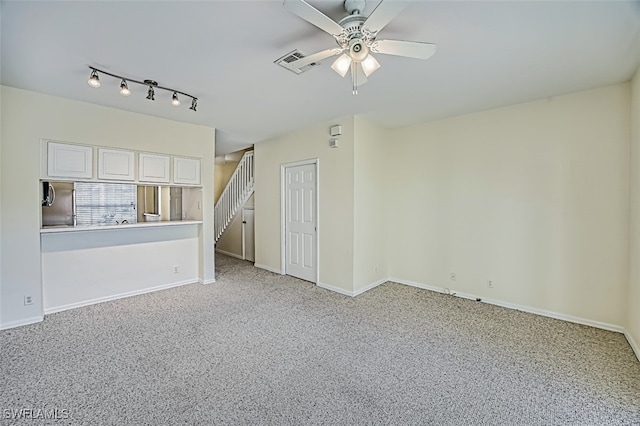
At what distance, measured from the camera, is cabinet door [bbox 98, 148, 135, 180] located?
12.1ft

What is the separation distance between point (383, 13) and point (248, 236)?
5.68 m

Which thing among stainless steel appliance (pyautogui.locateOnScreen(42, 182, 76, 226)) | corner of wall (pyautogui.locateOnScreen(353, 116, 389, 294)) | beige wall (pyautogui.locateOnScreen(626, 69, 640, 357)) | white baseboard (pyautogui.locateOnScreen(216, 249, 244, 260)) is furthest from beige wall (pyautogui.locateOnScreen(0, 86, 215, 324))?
beige wall (pyautogui.locateOnScreen(626, 69, 640, 357))

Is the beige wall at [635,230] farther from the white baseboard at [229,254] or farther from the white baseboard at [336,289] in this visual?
the white baseboard at [229,254]

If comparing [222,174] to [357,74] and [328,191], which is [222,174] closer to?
[328,191]

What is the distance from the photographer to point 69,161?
3436 millimetres

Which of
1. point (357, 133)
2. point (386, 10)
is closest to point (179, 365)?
point (386, 10)

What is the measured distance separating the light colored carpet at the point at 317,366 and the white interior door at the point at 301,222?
1.27 m

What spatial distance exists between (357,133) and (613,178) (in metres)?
2.95

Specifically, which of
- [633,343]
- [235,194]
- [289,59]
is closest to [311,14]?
[289,59]

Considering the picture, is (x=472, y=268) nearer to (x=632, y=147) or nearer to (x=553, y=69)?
(x=632, y=147)

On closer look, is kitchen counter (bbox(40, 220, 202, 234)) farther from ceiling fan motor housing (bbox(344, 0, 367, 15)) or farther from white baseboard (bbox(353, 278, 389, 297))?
ceiling fan motor housing (bbox(344, 0, 367, 15))

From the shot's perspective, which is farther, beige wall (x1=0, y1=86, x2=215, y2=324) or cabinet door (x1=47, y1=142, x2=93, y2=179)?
cabinet door (x1=47, y1=142, x2=93, y2=179)

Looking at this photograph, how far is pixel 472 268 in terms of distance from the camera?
3994mm

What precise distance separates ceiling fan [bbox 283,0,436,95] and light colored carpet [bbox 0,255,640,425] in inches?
94.8
